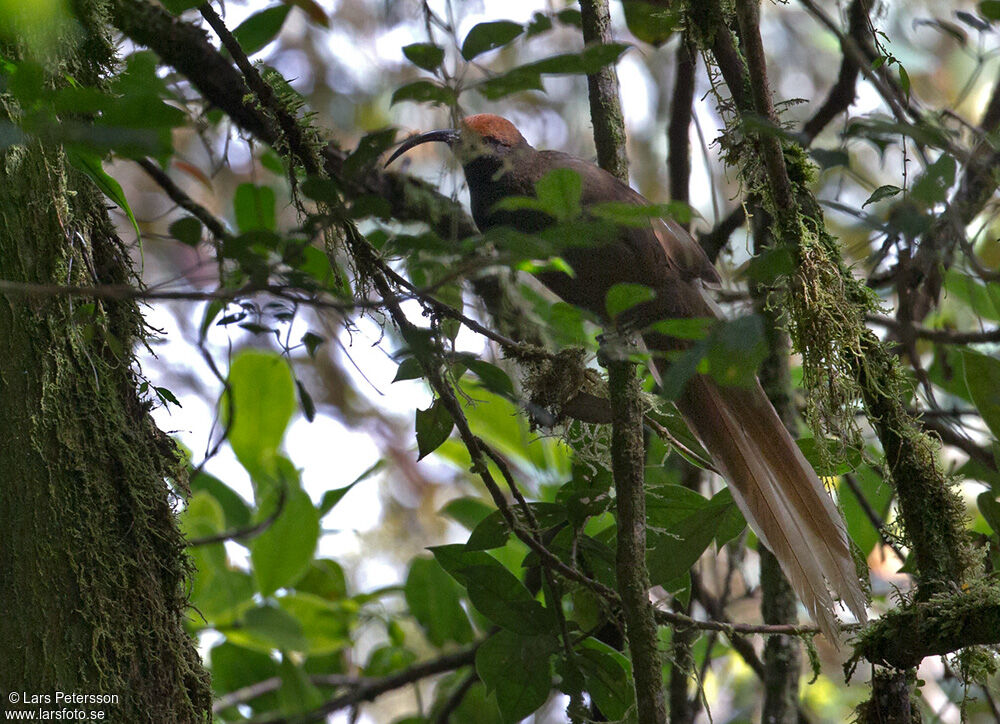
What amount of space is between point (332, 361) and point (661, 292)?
14.7 feet

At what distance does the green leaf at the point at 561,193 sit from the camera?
2.96 ft

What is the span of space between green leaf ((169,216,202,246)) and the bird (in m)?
0.36

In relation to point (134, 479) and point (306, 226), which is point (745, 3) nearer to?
point (306, 226)

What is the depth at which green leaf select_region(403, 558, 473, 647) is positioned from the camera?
6.77 ft

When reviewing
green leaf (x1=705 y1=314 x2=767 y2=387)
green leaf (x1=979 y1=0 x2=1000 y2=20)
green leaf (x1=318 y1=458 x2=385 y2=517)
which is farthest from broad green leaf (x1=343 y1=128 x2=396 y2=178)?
green leaf (x1=318 y1=458 x2=385 y2=517)

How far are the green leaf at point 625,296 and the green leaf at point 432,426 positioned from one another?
0.42m

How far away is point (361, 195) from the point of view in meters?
0.94

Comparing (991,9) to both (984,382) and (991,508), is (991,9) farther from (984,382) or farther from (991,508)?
(991,508)

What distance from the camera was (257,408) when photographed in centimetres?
227

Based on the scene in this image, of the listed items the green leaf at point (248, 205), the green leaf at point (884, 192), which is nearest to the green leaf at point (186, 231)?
the green leaf at point (884, 192)

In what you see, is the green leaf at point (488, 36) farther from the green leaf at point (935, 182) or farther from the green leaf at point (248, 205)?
the green leaf at point (248, 205)

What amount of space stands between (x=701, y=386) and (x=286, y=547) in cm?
100

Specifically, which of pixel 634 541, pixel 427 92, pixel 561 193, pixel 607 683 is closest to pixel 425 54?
pixel 427 92

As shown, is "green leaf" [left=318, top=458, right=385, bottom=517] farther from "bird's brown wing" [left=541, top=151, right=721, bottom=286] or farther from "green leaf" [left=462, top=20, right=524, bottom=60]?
"green leaf" [left=462, top=20, right=524, bottom=60]
